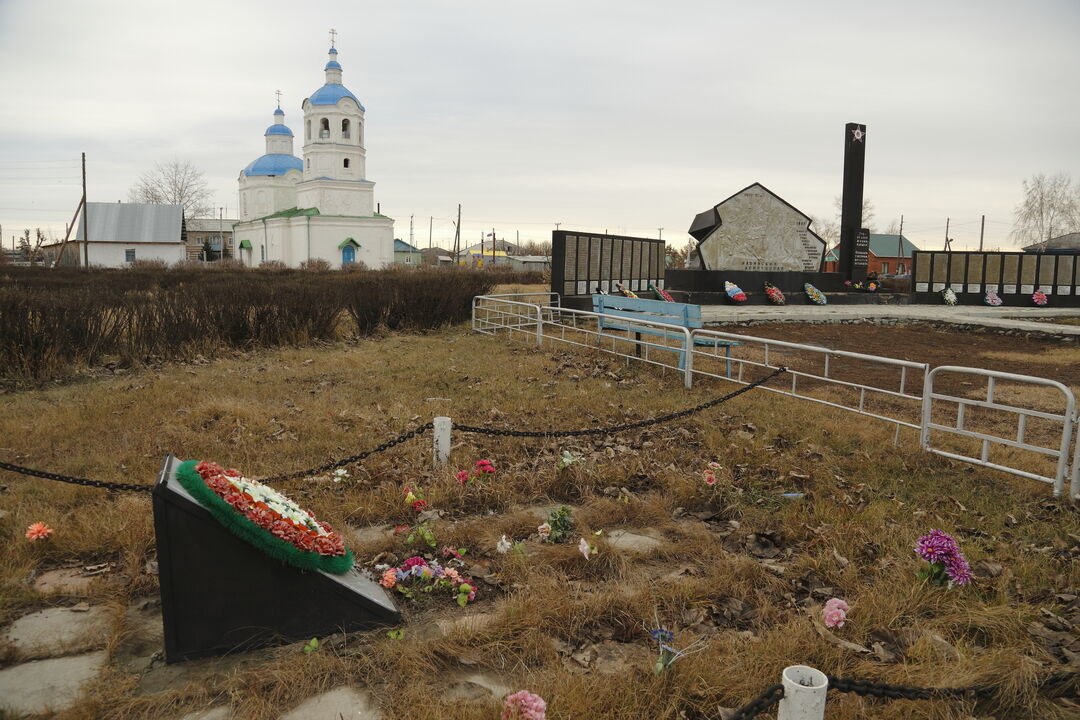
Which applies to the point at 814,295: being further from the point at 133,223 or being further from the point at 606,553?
the point at 133,223

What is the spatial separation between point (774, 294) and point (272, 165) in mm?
49625

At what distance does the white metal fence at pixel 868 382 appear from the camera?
5.10m

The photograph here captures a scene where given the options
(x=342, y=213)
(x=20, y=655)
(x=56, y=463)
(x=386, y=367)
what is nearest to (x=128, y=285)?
(x=386, y=367)

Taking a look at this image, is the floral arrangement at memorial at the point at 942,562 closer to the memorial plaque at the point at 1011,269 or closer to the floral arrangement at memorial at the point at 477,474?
Result: the floral arrangement at memorial at the point at 477,474

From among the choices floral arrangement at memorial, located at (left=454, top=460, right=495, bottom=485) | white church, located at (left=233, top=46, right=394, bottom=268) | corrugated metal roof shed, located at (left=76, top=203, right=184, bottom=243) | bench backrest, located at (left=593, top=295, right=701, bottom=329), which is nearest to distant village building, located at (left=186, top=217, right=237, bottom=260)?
corrugated metal roof shed, located at (left=76, top=203, right=184, bottom=243)

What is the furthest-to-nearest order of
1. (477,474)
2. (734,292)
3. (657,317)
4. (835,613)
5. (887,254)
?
(887,254), (734,292), (657,317), (477,474), (835,613)

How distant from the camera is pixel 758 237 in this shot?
22719 mm

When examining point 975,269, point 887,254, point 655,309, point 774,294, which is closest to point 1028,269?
point 975,269

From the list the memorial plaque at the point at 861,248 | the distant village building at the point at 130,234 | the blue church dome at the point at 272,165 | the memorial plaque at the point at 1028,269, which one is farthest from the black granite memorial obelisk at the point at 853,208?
the distant village building at the point at 130,234

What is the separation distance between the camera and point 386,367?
1013 centimetres

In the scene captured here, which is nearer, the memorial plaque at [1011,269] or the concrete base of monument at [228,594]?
the concrete base of monument at [228,594]

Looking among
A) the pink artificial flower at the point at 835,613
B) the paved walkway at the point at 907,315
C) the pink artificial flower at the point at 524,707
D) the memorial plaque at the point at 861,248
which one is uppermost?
the memorial plaque at the point at 861,248

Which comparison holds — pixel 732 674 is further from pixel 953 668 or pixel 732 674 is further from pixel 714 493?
pixel 714 493

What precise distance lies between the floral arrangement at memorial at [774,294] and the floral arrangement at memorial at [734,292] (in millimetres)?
1121
